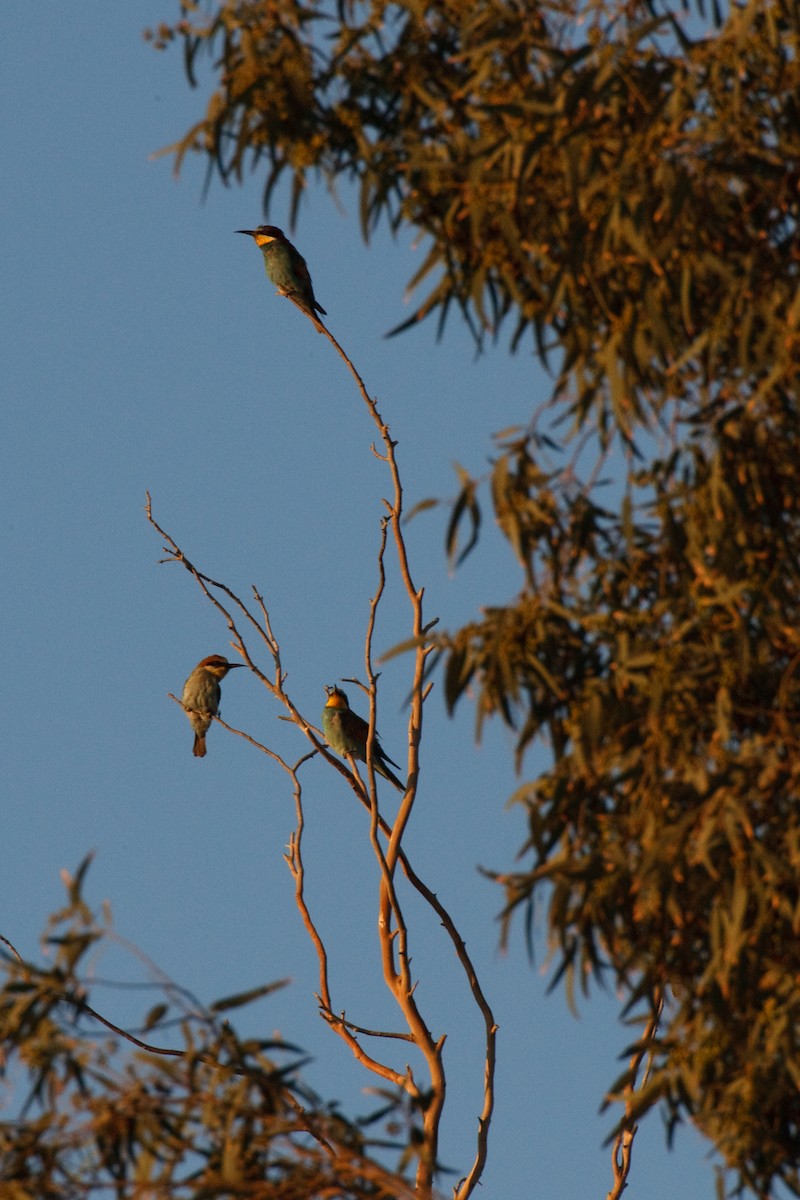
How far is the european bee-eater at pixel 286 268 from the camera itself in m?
8.59


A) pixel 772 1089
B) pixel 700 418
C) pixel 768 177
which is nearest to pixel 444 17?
pixel 768 177

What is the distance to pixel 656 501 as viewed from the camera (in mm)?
4215

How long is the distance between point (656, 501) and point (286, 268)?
15.8ft

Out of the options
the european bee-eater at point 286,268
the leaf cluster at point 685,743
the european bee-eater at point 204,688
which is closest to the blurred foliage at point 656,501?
the leaf cluster at point 685,743

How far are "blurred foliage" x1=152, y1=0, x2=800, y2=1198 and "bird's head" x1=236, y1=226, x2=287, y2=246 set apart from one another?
435cm

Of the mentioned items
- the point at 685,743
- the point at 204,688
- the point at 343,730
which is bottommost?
the point at 685,743

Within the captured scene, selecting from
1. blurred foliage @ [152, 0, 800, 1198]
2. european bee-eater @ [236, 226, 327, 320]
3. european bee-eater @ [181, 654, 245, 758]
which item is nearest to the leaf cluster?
blurred foliage @ [152, 0, 800, 1198]

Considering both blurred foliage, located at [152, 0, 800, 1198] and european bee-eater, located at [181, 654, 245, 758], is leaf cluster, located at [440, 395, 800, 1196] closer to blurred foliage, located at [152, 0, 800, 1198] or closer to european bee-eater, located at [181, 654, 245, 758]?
blurred foliage, located at [152, 0, 800, 1198]

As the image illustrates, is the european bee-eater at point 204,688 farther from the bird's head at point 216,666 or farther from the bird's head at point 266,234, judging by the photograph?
the bird's head at point 266,234

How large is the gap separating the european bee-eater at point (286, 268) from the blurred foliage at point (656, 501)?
4.08 metres

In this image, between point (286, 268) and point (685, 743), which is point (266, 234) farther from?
point (685, 743)

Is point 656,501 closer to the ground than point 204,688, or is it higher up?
closer to the ground

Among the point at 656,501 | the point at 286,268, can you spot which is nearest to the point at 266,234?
the point at 286,268

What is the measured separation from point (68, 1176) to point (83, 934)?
0.58 m
